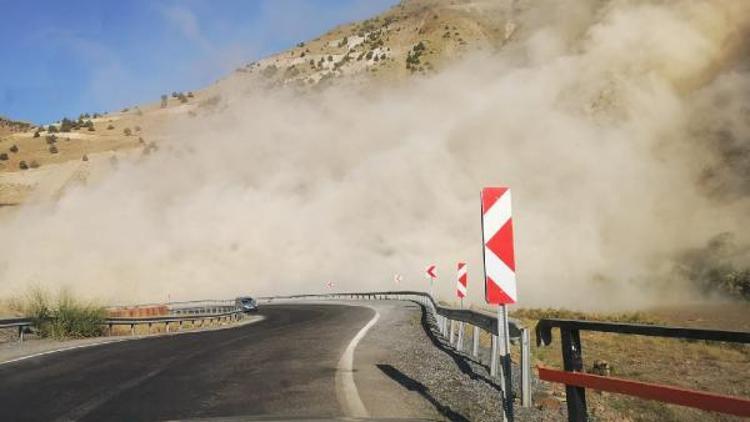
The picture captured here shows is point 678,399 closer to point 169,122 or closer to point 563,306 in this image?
point 563,306

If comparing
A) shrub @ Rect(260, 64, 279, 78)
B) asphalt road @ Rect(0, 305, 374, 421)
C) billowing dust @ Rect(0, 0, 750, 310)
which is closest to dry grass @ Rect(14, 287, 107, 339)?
asphalt road @ Rect(0, 305, 374, 421)

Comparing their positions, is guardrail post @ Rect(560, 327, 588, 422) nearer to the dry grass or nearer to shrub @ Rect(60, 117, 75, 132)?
the dry grass

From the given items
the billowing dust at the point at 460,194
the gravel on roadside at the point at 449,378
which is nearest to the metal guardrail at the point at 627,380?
the gravel on roadside at the point at 449,378

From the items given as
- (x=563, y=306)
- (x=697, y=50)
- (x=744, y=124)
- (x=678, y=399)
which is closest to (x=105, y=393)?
(x=678, y=399)

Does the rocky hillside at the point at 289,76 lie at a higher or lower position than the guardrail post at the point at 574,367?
higher

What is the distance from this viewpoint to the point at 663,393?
4816 millimetres

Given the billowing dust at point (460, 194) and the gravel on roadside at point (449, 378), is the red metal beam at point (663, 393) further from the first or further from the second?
the billowing dust at point (460, 194)

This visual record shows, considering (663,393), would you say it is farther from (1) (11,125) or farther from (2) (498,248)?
(1) (11,125)

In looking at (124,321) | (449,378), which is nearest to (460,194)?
(124,321)

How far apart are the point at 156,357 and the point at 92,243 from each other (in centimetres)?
5245

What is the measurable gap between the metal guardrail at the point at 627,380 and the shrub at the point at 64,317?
19212 millimetres

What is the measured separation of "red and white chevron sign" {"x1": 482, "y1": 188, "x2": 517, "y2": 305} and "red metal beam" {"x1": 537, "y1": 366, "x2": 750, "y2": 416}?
1.21m

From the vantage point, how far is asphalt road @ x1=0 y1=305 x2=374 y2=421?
7.74 m

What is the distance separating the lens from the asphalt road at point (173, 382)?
7.74 metres
